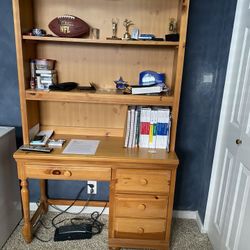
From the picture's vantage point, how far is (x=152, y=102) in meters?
1.74

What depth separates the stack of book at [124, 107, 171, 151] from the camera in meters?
1.81

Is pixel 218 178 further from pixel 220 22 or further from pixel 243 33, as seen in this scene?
pixel 220 22

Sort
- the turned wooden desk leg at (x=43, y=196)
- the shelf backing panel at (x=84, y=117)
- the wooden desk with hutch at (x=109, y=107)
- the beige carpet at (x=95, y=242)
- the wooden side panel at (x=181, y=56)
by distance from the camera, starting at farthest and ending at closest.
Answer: the turned wooden desk leg at (x=43, y=196) < the shelf backing panel at (x=84, y=117) < the beige carpet at (x=95, y=242) < the wooden desk with hutch at (x=109, y=107) < the wooden side panel at (x=181, y=56)

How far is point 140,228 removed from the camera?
5.99 ft

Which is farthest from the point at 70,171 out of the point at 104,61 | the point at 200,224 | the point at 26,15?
the point at 200,224

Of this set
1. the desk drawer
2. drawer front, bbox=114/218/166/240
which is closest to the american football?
the desk drawer

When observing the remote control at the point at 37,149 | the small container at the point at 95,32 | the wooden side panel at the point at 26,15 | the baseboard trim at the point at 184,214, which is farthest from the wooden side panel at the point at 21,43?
the baseboard trim at the point at 184,214

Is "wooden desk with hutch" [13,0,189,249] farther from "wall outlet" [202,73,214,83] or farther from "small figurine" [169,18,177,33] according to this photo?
"wall outlet" [202,73,214,83]

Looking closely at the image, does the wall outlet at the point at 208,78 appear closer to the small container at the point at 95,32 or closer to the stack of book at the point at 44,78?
the small container at the point at 95,32

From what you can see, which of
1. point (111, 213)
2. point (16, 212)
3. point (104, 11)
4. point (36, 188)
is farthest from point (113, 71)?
point (16, 212)

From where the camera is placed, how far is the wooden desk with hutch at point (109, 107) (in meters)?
1.70

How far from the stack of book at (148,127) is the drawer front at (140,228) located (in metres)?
0.52

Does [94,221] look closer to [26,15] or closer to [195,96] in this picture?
[195,96]

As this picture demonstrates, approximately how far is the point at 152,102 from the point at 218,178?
0.80 metres
